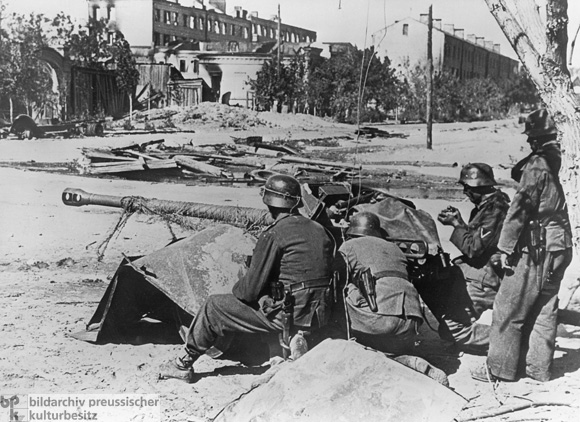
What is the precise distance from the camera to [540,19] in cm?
468

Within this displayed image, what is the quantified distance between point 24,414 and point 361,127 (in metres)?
6.92

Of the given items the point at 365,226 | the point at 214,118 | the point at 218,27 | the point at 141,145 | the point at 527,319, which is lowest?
the point at 527,319

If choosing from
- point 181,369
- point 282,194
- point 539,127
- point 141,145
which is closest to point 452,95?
point 141,145

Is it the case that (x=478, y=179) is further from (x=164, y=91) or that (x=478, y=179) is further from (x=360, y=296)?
(x=164, y=91)

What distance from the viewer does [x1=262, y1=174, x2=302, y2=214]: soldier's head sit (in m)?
4.40

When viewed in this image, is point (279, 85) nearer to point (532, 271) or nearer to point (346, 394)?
point (532, 271)

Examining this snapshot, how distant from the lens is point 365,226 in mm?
4770

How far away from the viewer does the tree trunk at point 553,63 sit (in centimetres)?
450

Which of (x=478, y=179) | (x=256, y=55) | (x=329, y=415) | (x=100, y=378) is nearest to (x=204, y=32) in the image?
(x=256, y=55)

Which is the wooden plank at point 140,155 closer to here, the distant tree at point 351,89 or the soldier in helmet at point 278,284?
the distant tree at point 351,89

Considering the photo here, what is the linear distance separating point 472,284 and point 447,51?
448cm

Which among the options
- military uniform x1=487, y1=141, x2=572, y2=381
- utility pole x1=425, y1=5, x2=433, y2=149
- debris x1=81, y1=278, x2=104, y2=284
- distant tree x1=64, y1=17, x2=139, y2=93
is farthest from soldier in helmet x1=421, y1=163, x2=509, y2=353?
distant tree x1=64, y1=17, x2=139, y2=93

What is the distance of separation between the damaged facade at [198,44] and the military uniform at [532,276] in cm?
361

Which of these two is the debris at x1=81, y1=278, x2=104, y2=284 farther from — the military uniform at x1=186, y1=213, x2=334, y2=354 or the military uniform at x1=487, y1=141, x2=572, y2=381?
the military uniform at x1=487, y1=141, x2=572, y2=381
